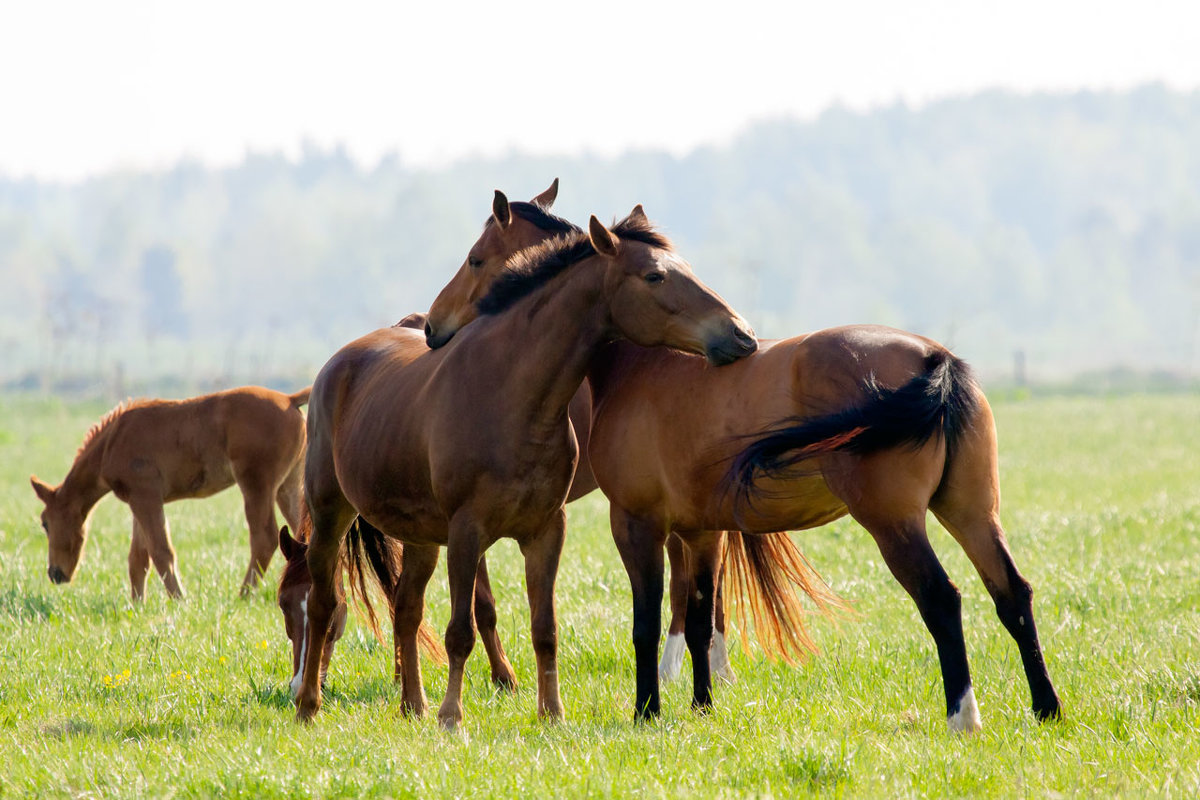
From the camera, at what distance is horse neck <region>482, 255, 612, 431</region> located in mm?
4938

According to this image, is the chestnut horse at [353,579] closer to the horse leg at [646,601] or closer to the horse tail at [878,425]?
the horse leg at [646,601]

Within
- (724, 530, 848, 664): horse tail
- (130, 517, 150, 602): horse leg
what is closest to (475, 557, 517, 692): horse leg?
(724, 530, 848, 664): horse tail

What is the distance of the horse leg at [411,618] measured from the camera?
535 cm

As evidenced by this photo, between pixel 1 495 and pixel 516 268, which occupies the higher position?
pixel 516 268

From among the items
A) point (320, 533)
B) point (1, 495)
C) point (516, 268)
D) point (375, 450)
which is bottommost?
point (1, 495)

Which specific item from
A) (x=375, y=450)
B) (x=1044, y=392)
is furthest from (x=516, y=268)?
(x=1044, y=392)

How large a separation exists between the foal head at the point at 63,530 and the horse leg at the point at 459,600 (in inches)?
206

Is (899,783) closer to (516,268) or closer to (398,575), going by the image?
(516,268)

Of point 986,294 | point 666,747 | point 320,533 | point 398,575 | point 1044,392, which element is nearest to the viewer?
point 666,747

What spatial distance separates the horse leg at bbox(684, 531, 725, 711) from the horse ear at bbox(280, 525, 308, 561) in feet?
7.14

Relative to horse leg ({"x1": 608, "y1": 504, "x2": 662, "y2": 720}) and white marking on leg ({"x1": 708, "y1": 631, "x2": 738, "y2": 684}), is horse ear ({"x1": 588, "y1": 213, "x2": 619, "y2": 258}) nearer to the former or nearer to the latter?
horse leg ({"x1": 608, "y1": 504, "x2": 662, "y2": 720})

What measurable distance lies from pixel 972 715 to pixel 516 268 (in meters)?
2.70

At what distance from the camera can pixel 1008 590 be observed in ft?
14.2

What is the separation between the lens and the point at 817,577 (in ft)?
19.2
